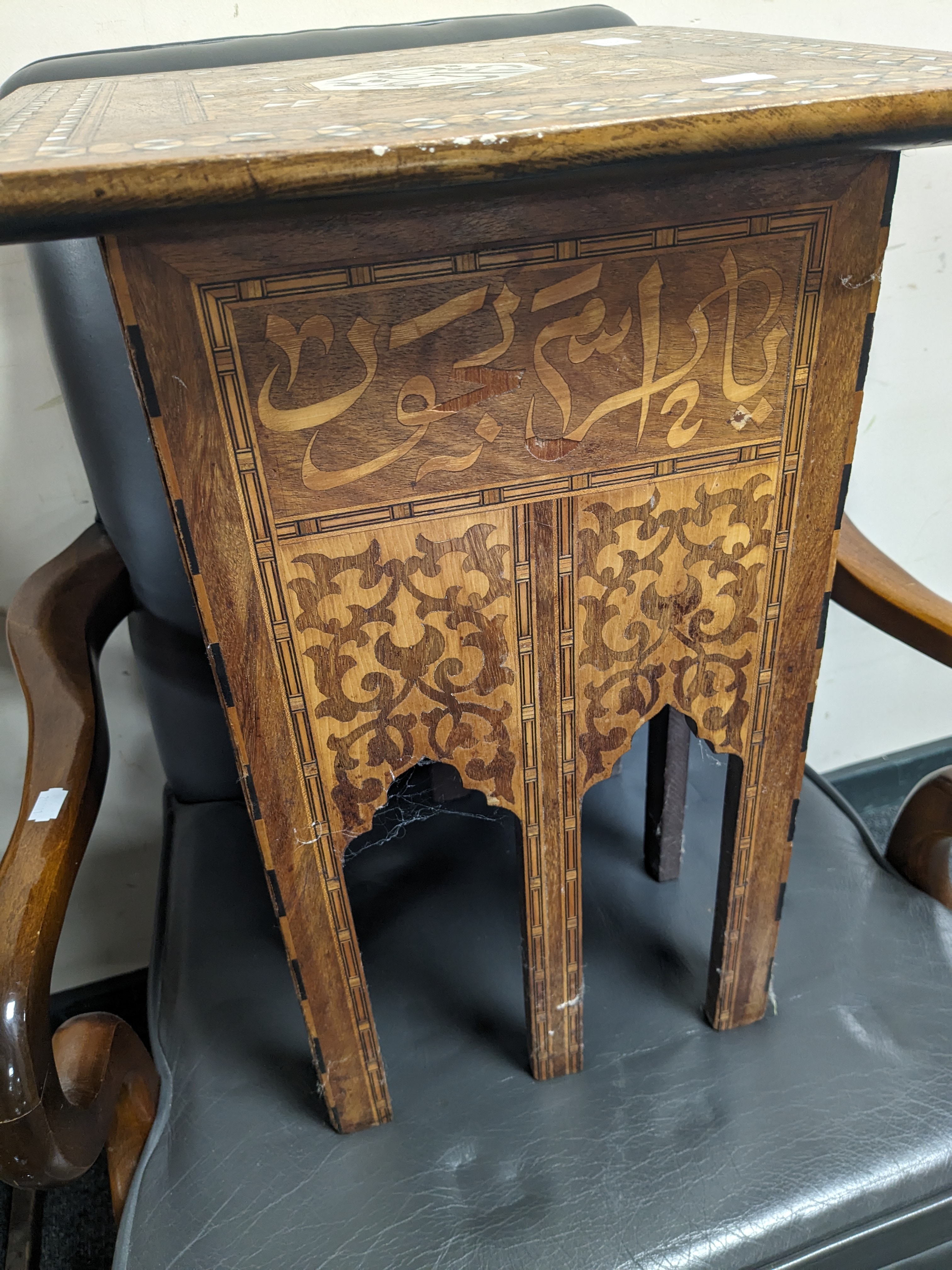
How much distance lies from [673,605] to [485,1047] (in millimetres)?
440

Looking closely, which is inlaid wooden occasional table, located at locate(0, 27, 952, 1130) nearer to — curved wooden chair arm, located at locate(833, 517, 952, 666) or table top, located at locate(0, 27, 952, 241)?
table top, located at locate(0, 27, 952, 241)

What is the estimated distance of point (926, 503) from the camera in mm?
1239

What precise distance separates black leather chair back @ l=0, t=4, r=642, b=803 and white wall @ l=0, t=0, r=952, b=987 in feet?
0.21

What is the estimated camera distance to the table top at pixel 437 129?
0.33 meters

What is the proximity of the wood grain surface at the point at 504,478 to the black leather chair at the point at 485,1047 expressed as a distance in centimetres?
13

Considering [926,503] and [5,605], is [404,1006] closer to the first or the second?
[5,605]

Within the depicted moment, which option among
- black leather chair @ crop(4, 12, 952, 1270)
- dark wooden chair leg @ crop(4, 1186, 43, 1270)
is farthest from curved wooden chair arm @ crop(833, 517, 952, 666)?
dark wooden chair leg @ crop(4, 1186, 43, 1270)

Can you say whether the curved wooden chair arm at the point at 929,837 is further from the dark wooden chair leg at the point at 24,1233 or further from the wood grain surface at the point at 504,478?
the dark wooden chair leg at the point at 24,1233

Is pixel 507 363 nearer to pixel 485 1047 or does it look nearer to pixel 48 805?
pixel 48 805

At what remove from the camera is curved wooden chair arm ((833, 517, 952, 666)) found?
79 cm

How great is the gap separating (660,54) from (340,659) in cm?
43

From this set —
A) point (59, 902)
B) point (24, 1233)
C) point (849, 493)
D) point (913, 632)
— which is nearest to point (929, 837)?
point (913, 632)

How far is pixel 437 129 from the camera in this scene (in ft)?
1.18

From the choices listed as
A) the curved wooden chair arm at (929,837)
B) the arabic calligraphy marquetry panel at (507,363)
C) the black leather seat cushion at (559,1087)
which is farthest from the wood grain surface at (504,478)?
the curved wooden chair arm at (929,837)
